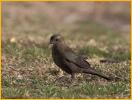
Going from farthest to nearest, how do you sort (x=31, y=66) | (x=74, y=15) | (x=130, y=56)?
(x=74, y=15) → (x=130, y=56) → (x=31, y=66)

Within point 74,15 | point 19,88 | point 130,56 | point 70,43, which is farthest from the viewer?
Result: point 74,15

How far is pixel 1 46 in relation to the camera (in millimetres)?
13930

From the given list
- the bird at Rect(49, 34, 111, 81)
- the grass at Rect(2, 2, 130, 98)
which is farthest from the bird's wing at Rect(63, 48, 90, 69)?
the grass at Rect(2, 2, 130, 98)

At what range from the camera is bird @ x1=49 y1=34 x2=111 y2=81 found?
988 centimetres

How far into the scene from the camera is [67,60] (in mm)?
9891

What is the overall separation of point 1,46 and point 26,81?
4.08 m

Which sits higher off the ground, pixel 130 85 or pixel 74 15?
pixel 74 15

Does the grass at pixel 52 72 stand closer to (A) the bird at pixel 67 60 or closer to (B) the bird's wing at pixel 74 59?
(A) the bird at pixel 67 60

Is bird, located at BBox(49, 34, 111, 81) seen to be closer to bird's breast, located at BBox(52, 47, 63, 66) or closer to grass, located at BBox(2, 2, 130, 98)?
bird's breast, located at BBox(52, 47, 63, 66)

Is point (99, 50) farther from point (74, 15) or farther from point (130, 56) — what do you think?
point (74, 15)

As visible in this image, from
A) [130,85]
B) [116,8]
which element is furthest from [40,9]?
[130,85]

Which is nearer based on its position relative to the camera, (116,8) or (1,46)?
(1,46)

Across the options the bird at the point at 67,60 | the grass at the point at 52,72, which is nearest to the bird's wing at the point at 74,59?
the bird at the point at 67,60

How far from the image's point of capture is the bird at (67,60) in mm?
9875
